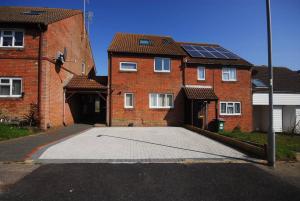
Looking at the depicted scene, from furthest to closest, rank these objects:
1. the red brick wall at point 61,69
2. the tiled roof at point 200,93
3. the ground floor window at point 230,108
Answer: the ground floor window at point 230,108 → the tiled roof at point 200,93 → the red brick wall at point 61,69

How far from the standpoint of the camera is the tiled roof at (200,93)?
19.5 metres

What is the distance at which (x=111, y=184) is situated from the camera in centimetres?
570

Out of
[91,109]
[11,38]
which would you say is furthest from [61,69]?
[91,109]

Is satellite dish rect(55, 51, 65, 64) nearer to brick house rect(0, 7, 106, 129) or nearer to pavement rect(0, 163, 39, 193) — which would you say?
brick house rect(0, 7, 106, 129)

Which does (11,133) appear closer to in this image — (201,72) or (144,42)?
(144,42)

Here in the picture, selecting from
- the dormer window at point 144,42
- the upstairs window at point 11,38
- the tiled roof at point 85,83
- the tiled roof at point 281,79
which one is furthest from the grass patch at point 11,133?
the tiled roof at point 281,79

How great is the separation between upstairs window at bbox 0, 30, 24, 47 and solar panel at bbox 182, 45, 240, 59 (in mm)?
13786

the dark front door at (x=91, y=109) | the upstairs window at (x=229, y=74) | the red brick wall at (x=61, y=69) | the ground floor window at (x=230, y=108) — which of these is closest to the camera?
the red brick wall at (x=61, y=69)

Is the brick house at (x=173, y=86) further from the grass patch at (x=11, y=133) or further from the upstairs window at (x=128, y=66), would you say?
the grass patch at (x=11, y=133)

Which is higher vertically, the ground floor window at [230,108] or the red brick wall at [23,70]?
the red brick wall at [23,70]

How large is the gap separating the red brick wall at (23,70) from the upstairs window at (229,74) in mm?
15687

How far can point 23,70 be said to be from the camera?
15367 millimetres

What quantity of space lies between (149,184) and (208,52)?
64.2 feet

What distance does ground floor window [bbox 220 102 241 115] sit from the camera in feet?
70.9
